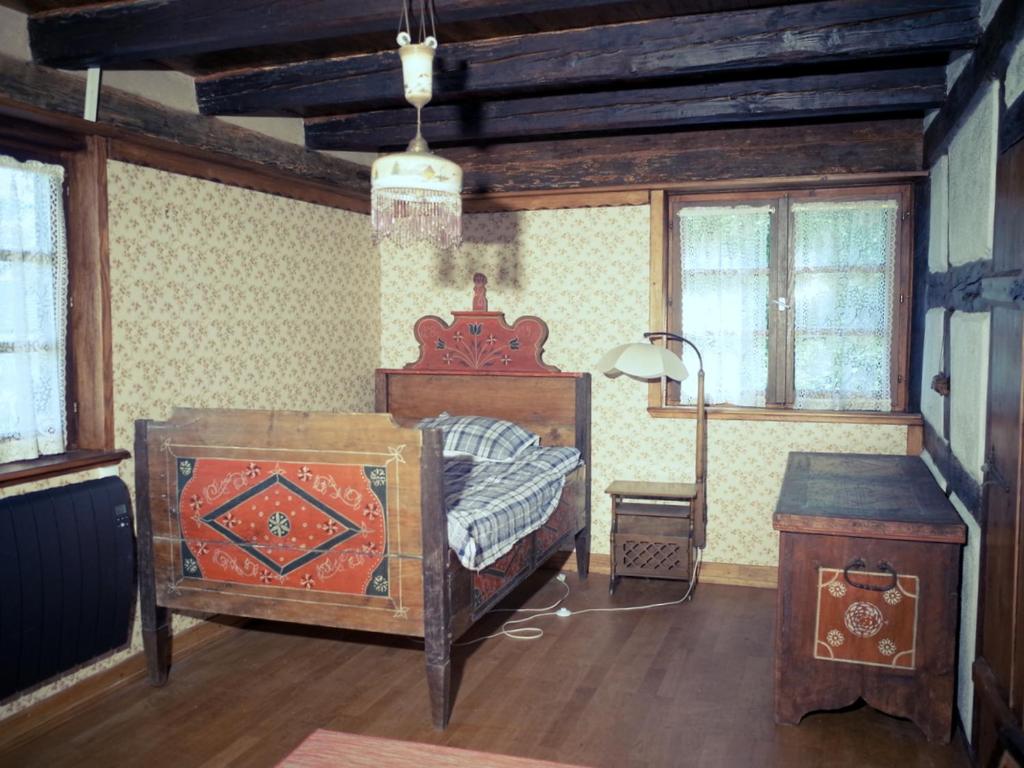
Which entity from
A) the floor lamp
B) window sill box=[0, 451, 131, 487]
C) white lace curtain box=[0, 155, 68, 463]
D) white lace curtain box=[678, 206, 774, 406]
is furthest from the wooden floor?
white lace curtain box=[678, 206, 774, 406]

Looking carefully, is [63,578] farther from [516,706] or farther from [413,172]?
[413,172]

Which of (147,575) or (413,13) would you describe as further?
(147,575)

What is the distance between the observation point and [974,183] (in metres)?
2.88

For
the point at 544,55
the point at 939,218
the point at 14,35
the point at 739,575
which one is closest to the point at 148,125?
the point at 14,35

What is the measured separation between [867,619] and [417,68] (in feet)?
7.14

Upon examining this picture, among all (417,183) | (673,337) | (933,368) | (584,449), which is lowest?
(584,449)

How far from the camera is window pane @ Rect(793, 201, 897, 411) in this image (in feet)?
14.3

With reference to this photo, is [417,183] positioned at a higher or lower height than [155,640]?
higher

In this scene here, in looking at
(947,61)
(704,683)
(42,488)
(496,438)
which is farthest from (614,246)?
(42,488)

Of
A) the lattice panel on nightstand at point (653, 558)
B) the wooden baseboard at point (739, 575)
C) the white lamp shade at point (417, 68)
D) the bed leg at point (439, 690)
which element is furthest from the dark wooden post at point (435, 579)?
the wooden baseboard at point (739, 575)

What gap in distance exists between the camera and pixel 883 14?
2.81 meters

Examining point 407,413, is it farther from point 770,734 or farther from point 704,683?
point 770,734

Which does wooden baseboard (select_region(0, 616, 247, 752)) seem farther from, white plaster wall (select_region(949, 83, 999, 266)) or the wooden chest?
white plaster wall (select_region(949, 83, 999, 266))

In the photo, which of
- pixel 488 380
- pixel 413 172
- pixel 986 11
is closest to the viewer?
pixel 413 172
